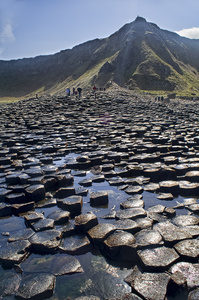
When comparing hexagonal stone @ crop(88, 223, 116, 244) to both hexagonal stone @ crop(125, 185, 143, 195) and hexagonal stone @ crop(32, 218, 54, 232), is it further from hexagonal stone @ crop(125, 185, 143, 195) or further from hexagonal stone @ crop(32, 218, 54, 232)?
hexagonal stone @ crop(125, 185, 143, 195)

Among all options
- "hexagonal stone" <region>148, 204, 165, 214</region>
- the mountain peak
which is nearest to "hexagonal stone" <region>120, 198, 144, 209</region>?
"hexagonal stone" <region>148, 204, 165, 214</region>

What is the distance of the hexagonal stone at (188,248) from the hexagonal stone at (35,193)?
3082 millimetres

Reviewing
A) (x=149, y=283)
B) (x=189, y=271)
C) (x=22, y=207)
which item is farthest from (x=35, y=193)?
(x=189, y=271)

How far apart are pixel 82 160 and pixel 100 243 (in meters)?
4.51

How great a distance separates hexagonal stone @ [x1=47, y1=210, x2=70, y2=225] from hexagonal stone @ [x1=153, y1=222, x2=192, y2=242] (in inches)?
60.8

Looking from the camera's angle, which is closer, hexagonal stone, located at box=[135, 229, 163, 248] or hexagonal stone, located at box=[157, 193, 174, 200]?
hexagonal stone, located at box=[135, 229, 163, 248]

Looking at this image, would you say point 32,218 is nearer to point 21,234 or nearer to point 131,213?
point 21,234

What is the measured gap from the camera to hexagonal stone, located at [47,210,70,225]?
14.1 feet

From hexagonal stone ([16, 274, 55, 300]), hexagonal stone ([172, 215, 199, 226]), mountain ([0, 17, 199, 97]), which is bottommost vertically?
hexagonal stone ([16, 274, 55, 300])

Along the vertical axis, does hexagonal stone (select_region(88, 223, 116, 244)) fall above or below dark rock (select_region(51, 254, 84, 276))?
above

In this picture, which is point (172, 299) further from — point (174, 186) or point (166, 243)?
point (174, 186)

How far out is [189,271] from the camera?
300 cm

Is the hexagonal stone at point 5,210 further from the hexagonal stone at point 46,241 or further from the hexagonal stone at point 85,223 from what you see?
the hexagonal stone at point 85,223

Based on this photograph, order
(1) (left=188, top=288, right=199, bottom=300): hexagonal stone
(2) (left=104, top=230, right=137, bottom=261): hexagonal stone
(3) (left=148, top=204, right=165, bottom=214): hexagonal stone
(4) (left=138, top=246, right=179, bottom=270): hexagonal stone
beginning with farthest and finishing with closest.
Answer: (3) (left=148, top=204, right=165, bottom=214): hexagonal stone
(2) (left=104, top=230, right=137, bottom=261): hexagonal stone
(4) (left=138, top=246, right=179, bottom=270): hexagonal stone
(1) (left=188, top=288, right=199, bottom=300): hexagonal stone
